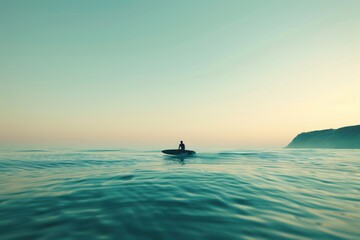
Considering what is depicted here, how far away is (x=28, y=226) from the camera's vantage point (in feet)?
17.2

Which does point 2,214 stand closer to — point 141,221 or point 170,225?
point 141,221

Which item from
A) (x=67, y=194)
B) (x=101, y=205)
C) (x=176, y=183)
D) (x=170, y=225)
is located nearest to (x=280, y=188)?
(x=176, y=183)

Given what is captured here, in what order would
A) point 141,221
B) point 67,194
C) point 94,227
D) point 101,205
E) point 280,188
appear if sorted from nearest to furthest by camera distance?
point 94,227, point 141,221, point 101,205, point 67,194, point 280,188

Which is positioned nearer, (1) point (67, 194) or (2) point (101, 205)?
(2) point (101, 205)

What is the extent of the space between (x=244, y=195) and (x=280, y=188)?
9.94 feet

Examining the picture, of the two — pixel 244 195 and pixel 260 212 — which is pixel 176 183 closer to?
pixel 244 195

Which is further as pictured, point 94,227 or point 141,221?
point 141,221

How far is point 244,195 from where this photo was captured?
343 inches

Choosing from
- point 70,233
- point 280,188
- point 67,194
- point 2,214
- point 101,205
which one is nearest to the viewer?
point 70,233

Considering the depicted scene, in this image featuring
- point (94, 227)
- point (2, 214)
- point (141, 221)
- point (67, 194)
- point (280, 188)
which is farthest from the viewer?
point (280, 188)

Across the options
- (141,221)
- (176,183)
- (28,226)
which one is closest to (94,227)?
(141,221)

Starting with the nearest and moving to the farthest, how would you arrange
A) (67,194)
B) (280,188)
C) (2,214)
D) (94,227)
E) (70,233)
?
(70,233) → (94,227) → (2,214) → (67,194) → (280,188)

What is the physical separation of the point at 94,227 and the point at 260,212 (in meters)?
5.39

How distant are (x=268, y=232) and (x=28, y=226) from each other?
6.68 m
